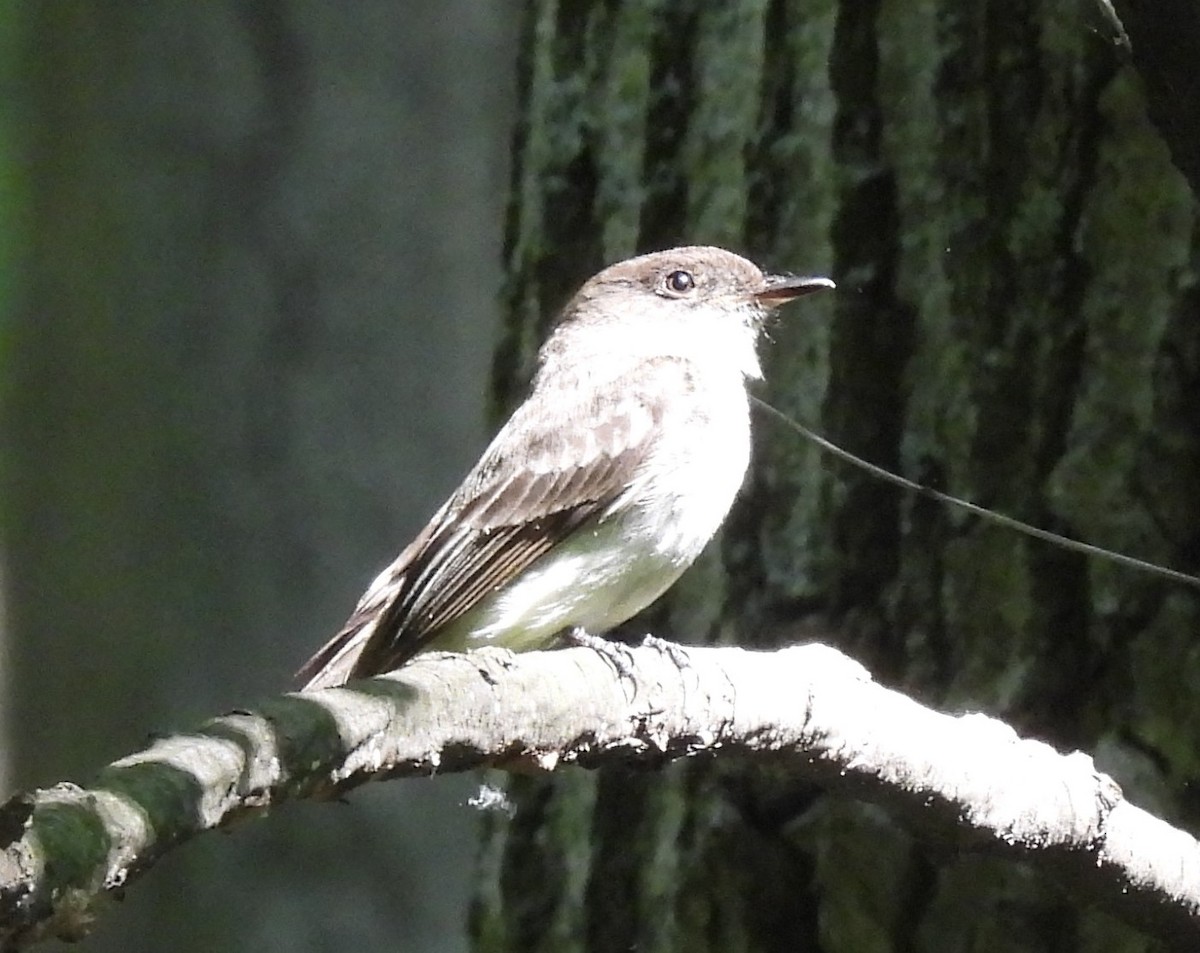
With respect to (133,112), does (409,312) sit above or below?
below

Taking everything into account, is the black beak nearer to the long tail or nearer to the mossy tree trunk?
the mossy tree trunk

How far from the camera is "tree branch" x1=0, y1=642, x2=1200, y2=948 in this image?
4.81 feet

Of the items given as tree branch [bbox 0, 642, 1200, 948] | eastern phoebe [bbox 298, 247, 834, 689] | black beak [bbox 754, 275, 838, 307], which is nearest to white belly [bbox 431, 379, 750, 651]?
eastern phoebe [bbox 298, 247, 834, 689]

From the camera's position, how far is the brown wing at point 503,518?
2.79 meters

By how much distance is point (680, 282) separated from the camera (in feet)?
10.4

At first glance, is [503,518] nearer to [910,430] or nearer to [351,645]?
[351,645]

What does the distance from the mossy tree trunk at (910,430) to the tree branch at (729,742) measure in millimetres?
369

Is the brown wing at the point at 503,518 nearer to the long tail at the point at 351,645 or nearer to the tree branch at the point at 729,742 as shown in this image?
the long tail at the point at 351,645

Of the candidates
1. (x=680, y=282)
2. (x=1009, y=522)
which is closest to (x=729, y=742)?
(x=1009, y=522)

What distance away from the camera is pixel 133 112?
3.66 metres

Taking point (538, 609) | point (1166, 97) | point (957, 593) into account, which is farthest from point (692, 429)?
point (1166, 97)

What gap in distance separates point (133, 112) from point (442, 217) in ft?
2.06

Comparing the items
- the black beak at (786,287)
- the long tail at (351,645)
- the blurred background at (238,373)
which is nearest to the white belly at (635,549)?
the long tail at (351,645)

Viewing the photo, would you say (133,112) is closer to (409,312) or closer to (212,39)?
(212,39)
